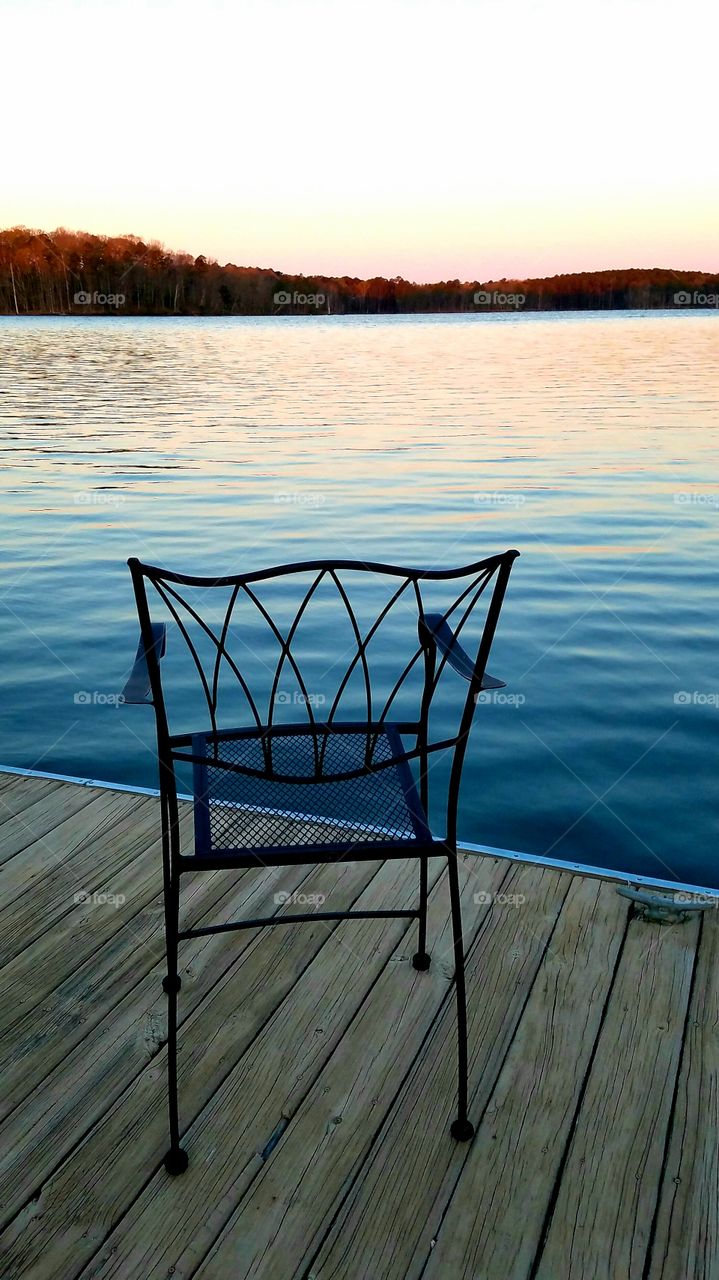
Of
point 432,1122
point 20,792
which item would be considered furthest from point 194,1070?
point 20,792

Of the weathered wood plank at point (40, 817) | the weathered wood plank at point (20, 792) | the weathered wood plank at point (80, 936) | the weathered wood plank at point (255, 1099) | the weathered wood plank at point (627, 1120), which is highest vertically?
the weathered wood plank at point (627, 1120)

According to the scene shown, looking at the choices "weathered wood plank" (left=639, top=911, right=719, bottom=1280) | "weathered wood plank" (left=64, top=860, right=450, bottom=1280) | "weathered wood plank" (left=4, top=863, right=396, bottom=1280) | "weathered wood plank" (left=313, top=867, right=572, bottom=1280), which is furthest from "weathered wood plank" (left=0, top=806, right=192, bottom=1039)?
"weathered wood plank" (left=639, top=911, right=719, bottom=1280)

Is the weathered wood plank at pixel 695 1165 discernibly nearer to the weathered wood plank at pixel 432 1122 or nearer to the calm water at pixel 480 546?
the weathered wood plank at pixel 432 1122

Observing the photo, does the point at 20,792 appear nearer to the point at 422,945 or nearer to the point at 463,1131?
the point at 422,945

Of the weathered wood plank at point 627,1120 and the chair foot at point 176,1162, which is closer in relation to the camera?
the weathered wood plank at point 627,1120

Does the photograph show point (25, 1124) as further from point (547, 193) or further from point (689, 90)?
point (547, 193)

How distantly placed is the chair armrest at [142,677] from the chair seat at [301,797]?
15cm

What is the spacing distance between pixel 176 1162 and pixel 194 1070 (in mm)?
250

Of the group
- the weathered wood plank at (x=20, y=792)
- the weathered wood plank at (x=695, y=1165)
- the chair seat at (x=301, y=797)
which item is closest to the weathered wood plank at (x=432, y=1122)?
the weathered wood plank at (x=695, y=1165)

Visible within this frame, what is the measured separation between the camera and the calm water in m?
4.38

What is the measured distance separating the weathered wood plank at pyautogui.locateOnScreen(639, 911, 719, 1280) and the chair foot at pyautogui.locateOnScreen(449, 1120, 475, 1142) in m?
0.34

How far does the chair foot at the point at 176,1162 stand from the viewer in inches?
62.6

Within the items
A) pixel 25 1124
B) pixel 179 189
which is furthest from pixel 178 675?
A: pixel 179 189

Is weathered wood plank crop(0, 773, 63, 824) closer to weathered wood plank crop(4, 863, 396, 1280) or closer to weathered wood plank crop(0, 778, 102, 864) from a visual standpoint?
weathered wood plank crop(0, 778, 102, 864)
